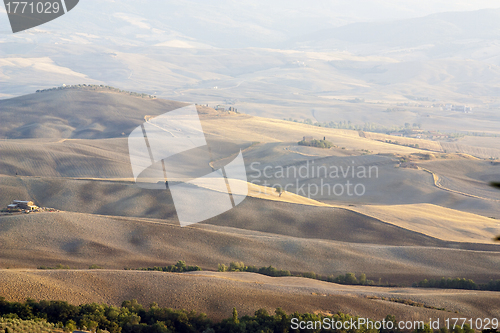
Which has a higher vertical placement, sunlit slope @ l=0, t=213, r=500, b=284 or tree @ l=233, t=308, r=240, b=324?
tree @ l=233, t=308, r=240, b=324

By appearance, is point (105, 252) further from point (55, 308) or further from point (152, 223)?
point (55, 308)

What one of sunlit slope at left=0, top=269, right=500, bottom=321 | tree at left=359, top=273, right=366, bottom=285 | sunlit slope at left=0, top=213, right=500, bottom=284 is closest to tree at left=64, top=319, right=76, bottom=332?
sunlit slope at left=0, top=269, right=500, bottom=321

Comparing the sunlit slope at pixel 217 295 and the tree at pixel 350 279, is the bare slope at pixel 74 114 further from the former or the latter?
the tree at pixel 350 279

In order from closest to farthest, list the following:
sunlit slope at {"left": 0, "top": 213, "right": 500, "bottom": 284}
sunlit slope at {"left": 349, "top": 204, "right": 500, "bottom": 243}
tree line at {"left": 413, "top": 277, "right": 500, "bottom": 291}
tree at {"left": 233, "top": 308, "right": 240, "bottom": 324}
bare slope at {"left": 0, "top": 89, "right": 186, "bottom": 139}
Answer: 1. tree at {"left": 233, "top": 308, "right": 240, "bottom": 324}
2. tree line at {"left": 413, "top": 277, "right": 500, "bottom": 291}
3. sunlit slope at {"left": 0, "top": 213, "right": 500, "bottom": 284}
4. sunlit slope at {"left": 349, "top": 204, "right": 500, "bottom": 243}
5. bare slope at {"left": 0, "top": 89, "right": 186, "bottom": 139}

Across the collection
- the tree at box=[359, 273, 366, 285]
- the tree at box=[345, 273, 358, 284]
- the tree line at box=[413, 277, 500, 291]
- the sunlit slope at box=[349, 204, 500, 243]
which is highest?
the tree at box=[345, 273, 358, 284]

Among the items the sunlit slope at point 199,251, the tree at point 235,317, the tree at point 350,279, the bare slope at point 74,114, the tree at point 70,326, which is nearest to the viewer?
the tree at point 70,326

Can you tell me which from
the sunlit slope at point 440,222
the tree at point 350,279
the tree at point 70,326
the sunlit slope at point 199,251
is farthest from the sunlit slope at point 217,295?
the sunlit slope at point 440,222

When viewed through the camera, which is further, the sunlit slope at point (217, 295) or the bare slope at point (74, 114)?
the bare slope at point (74, 114)

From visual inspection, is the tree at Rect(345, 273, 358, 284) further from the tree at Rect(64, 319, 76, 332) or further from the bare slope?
the bare slope

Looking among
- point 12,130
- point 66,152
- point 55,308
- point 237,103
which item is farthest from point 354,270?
point 237,103

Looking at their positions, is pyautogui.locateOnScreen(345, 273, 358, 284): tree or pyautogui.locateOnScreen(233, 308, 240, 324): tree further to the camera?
pyautogui.locateOnScreen(345, 273, 358, 284): tree

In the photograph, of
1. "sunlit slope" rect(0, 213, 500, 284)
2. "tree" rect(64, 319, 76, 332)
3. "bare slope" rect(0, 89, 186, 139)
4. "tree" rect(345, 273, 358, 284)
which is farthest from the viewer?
"bare slope" rect(0, 89, 186, 139)
